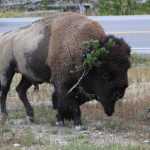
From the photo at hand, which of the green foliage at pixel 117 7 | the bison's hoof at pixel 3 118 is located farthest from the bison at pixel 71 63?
the green foliage at pixel 117 7

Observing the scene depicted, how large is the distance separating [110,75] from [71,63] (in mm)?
511

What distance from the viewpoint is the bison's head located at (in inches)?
363

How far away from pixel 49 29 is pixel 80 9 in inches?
574

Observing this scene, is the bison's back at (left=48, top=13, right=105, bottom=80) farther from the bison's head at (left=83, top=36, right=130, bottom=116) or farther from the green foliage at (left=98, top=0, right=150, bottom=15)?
the green foliage at (left=98, top=0, right=150, bottom=15)

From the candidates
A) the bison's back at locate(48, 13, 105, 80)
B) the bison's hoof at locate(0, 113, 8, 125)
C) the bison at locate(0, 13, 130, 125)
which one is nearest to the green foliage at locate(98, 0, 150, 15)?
the bison's hoof at locate(0, 113, 8, 125)

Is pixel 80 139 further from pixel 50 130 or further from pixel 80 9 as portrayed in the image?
pixel 80 9

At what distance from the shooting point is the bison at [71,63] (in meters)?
9.27

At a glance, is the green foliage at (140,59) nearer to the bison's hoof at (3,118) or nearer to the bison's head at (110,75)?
the bison's hoof at (3,118)

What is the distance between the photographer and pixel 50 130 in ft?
31.2

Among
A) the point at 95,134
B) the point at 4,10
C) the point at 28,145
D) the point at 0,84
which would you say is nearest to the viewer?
the point at 28,145

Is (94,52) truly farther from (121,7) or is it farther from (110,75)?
(121,7)

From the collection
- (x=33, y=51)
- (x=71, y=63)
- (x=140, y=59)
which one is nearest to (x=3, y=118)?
(x=33, y=51)

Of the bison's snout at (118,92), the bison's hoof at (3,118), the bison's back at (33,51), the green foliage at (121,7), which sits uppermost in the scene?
the bison's back at (33,51)

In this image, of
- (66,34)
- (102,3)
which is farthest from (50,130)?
(102,3)
